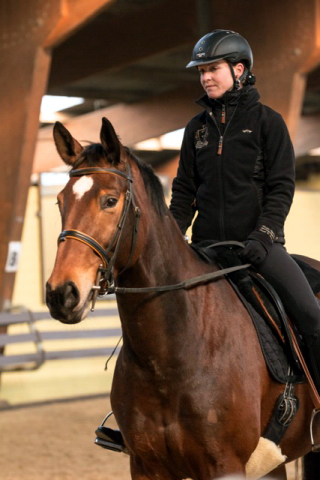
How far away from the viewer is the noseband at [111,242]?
2.96 m

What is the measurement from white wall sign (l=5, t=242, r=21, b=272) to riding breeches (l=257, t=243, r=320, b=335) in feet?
19.5

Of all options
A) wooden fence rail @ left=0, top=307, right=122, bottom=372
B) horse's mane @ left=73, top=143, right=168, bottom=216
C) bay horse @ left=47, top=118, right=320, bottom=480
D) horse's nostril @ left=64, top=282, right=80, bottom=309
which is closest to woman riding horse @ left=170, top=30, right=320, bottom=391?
bay horse @ left=47, top=118, right=320, bottom=480

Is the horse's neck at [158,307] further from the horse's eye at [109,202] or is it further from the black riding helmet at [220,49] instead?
the black riding helmet at [220,49]

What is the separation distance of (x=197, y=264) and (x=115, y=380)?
615mm

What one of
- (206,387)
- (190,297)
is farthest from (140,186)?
(206,387)

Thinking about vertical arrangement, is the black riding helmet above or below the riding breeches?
above

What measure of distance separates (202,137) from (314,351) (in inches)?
43.9

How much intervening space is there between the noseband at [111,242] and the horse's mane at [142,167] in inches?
2.5

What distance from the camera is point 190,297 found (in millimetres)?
3490

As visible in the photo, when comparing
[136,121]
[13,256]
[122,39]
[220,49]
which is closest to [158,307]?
[220,49]

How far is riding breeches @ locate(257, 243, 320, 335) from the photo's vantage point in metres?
3.75

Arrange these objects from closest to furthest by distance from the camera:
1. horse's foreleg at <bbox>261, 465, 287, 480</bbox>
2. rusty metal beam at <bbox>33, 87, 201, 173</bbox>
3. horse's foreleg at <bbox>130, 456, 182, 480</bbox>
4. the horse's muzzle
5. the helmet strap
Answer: the horse's muzzle < horse's foreleg at <bbox>130, 456, 182, 480</bbox> < the helmet strap < horse's foreleg at <bbox>261, 465, 287, 480</bbox> < rusty metal beam at <bbox>33, 87, 201, 173</bbox>

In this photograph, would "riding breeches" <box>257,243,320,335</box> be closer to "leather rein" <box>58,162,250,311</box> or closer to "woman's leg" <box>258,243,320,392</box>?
"woman's leg" <box>258,243,320,392</box>

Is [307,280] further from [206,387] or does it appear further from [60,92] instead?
[60,92]
